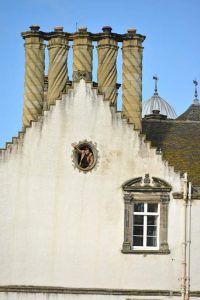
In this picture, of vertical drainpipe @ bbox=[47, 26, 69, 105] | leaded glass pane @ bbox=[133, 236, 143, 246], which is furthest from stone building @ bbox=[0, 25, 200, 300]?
vertical drainpipe @ bbox=[47, 26, 69, 105]

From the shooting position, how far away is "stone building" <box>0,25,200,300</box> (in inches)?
1592

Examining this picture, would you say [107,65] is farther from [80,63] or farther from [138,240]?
[138,240]

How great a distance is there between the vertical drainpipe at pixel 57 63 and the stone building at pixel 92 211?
3.73m

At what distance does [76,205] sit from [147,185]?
3104 mm

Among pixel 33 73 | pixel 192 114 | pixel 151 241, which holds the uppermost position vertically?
pixel 192 114

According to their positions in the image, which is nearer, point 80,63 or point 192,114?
point 80,63

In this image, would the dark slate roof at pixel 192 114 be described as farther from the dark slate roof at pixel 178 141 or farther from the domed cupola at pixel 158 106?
the dark slate roof at pixel 178 141

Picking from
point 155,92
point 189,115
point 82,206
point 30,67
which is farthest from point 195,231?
point 155,92

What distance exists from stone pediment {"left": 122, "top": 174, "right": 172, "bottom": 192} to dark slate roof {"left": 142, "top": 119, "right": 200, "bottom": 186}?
1.51 m

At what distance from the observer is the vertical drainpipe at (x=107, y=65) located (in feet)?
147

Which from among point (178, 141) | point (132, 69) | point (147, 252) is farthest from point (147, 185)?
point (132, 69)

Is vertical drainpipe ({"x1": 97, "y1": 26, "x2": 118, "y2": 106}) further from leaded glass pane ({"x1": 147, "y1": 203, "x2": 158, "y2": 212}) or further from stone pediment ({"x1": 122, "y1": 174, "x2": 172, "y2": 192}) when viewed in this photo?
leaded glass pane ({"x1": 147, "y1": 203, "x2": 158, "y2": 212})

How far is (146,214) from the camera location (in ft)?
134

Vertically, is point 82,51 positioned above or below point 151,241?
above
